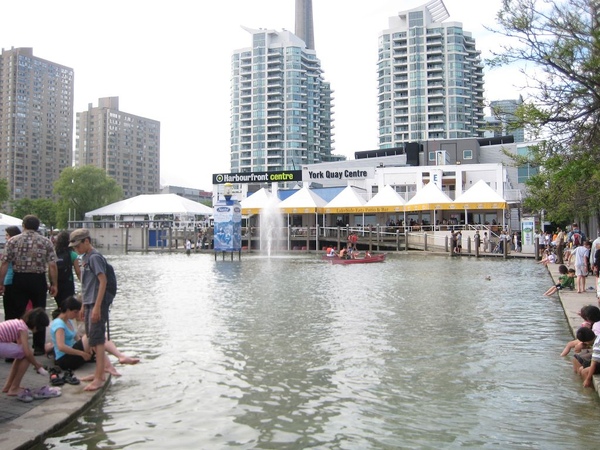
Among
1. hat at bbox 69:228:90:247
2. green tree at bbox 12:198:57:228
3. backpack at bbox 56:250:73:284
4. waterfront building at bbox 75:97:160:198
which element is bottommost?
backpack at bbox 56:250:73:284

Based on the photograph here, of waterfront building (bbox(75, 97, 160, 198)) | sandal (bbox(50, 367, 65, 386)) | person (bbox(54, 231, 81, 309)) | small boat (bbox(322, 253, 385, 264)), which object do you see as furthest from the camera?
waterfront building (bbox(75, 97, 160, 198))

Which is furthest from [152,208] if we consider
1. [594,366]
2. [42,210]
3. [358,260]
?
[42,210]

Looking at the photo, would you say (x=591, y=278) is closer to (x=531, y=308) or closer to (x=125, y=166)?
(x=531, y=308)

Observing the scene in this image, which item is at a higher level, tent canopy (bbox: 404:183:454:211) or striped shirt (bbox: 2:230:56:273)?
tent canopy (bbox: 404:183:454:211)

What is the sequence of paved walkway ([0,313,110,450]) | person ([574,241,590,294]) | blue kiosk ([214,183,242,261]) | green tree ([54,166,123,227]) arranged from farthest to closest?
1. green tree ([54,166,123,227])
2. blue kiosk ([214,183,242,261])
3. person ([574,241,590,294])
4. paved walkway ([0,313,110,450])

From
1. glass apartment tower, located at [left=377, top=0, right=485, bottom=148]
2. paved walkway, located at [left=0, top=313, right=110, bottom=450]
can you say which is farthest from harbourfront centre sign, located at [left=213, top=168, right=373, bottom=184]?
glass apartment tower, located at [left=377, top=0, right=485, bottom=148]

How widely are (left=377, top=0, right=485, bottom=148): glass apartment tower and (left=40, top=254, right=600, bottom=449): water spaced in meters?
126

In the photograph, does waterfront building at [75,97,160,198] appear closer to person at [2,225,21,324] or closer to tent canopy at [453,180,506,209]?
tent canopy at [453,180,506,209]

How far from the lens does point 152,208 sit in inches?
2308

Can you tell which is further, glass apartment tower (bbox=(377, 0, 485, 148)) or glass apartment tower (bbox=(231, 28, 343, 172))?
glass apartment tower (bbox=(231, 28, 343, 172))

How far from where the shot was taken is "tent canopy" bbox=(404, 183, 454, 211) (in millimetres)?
41906

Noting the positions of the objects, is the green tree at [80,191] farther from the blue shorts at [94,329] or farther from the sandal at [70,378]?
the blue shorts at [94,329]

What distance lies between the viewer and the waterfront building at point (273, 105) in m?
151

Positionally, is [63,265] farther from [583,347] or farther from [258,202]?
A: [258,202]
